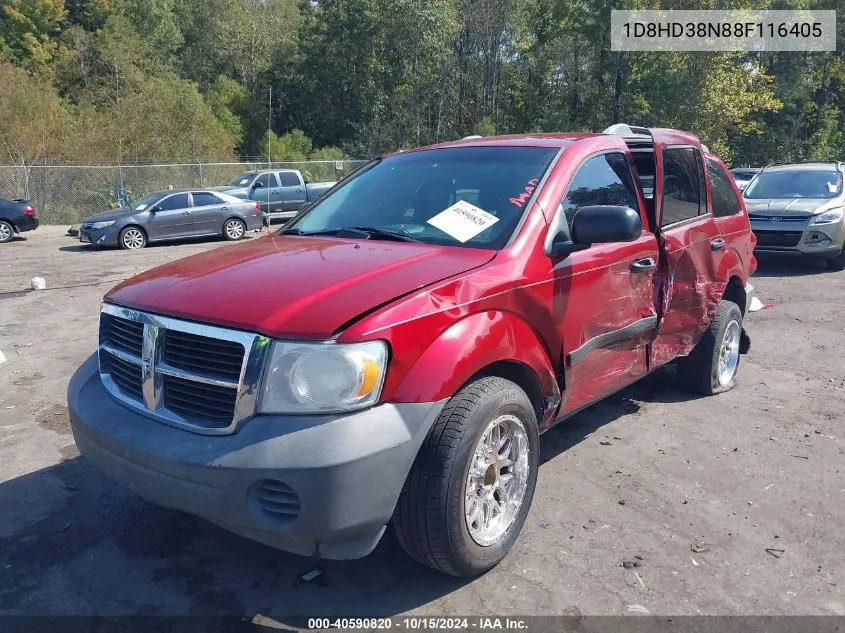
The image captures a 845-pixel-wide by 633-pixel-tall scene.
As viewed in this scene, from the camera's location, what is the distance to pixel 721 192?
222 inches

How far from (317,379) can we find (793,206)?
11326 millimetres

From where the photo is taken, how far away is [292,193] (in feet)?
78.9

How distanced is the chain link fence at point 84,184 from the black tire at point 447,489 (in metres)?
23.8

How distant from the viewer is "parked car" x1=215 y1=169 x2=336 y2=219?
23453 millimetres

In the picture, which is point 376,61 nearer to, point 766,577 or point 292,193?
point 292,193

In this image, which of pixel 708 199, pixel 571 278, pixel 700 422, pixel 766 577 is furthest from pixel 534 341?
pixel 708 199

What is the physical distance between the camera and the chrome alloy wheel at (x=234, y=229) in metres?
19.4

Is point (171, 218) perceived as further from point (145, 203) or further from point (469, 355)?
point (469, 355)

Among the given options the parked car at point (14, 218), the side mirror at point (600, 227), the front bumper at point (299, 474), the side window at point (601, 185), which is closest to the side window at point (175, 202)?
the parked car at point (14, 218)

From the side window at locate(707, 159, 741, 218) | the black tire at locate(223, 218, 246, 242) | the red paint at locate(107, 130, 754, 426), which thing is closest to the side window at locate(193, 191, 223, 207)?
the black tire at locate(223, 218, 246, 242)

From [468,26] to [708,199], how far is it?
38823 mm

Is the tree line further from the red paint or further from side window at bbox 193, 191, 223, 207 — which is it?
the red paint

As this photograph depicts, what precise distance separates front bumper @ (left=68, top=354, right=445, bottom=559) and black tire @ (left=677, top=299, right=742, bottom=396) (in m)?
3.32

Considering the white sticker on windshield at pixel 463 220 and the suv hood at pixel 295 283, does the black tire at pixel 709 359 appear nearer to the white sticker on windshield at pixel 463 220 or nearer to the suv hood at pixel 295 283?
the white sticker on windshield at pixel 463 220
